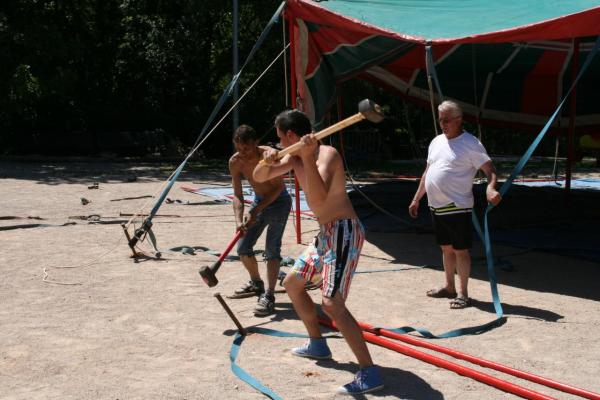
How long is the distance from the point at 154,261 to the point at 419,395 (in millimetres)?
4351

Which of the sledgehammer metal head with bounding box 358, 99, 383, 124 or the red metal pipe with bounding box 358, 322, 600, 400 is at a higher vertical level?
the sledgehammer metal head with bounding box 358, 99, 383, 124

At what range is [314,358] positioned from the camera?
441cm

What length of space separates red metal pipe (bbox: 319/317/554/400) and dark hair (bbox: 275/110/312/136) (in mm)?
1564

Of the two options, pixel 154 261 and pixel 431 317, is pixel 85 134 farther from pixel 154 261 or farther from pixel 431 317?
pixel 431 317

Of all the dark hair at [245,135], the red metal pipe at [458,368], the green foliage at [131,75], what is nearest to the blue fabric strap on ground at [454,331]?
the red metal pipe at [458,368]

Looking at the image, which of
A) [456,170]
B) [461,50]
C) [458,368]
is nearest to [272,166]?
[458,368]

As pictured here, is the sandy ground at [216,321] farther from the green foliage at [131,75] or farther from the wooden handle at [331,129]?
the green foliage at [131,75]

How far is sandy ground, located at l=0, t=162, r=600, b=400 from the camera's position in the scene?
4.01m

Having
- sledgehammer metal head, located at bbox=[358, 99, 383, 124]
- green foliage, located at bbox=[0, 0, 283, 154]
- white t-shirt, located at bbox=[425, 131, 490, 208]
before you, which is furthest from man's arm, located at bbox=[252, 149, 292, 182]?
green foliage, located at bbox=[0, 0, 283, 154]

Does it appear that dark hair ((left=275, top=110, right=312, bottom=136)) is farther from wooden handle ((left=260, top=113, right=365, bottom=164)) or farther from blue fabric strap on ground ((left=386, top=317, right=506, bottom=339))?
blue fabric strap on ground ((left=386, top=317, right=506, bottom=339))

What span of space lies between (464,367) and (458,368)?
0.12 feet

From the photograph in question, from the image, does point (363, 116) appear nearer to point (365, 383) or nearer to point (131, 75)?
point (365, 383)

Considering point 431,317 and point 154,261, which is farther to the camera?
point 154,261

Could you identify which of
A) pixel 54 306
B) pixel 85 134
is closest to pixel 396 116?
pixel 85 134
